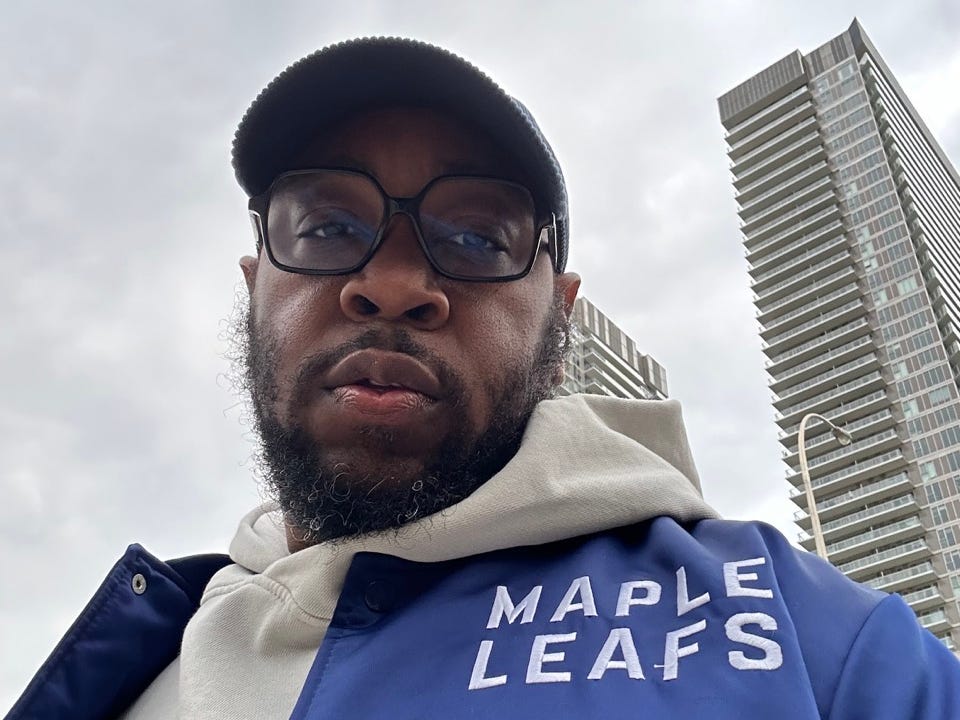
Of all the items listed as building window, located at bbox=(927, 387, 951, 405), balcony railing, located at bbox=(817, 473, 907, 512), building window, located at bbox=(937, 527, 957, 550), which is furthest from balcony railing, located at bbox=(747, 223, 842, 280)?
building window, located at bbox=(937, 527, 957, 550)

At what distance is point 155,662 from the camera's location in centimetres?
134

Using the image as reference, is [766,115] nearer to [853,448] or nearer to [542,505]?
[853,448]

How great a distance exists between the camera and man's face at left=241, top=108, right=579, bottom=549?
3.77ft

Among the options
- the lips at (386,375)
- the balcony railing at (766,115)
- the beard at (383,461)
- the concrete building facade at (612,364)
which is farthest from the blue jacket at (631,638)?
the balcony railing at (766,115)

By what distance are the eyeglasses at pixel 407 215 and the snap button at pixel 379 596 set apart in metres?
0.50

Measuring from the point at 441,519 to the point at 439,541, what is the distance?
29 mm

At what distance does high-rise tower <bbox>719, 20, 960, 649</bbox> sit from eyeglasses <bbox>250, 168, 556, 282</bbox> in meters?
55.5

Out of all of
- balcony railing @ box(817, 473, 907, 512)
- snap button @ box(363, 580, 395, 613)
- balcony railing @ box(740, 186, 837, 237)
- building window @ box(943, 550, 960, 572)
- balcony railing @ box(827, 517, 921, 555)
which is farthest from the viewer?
balcony railing @ box(740, 186, 837, 237)

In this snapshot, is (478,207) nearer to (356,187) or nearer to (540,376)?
(356,187)

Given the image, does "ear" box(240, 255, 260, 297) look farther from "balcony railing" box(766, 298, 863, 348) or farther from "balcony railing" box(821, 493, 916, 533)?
"balcony railing" box(766, 298, 863, 348)

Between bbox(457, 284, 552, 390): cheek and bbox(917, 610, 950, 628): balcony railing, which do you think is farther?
bbox(917, 610, 950, 628): balcony railing

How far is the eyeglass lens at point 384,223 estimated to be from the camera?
4.14ft

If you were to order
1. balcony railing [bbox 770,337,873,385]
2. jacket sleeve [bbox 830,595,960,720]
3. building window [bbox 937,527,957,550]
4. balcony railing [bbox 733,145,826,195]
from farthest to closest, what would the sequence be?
1. balcony railing [bbox 733,145,826,195]
2. balcony railing [bbox 770,337,873,385]
3. building window [bbox 937,527,957,550]
4. jacket sleeve [bbox 830,595,960,720]

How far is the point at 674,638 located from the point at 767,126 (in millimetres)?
79181
